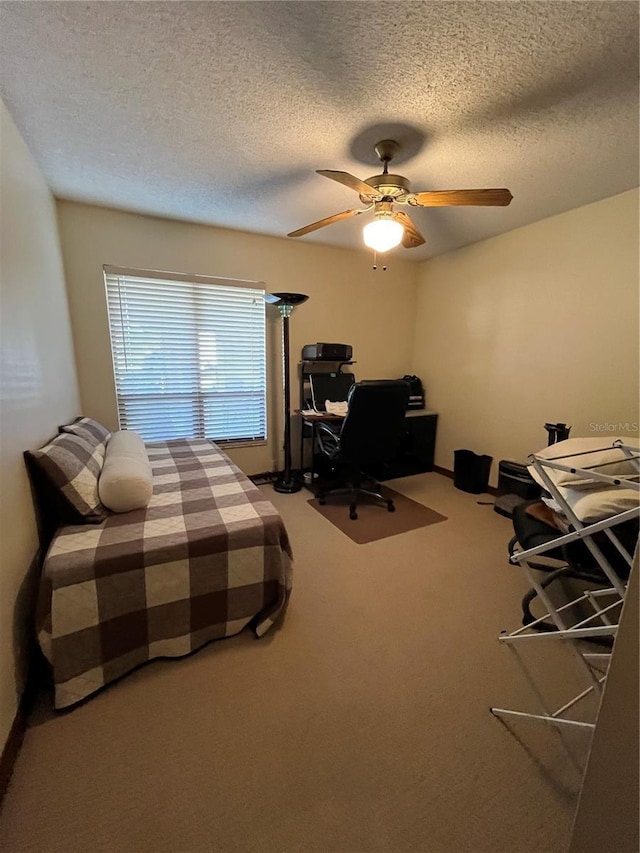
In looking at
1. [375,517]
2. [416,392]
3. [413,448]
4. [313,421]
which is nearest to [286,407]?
[313,421]

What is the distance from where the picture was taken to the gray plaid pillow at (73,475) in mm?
1507

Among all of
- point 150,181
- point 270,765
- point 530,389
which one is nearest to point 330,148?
point 150,181

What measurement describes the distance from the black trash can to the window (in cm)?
211

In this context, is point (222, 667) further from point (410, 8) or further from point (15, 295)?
point (410, 8)

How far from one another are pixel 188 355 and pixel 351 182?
217 centimetres

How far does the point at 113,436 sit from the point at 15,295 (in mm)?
1144

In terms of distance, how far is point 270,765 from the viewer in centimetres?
114

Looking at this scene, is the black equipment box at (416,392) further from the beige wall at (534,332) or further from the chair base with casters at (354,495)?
the chair base with casters at (354,495)

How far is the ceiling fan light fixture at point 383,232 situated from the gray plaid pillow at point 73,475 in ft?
6.41

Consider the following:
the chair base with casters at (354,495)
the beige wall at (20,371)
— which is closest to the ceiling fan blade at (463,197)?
the beige wall at (20,371)

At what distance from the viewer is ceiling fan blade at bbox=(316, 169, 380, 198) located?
5.03 feet

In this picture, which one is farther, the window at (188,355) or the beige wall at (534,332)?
the window at (188,355)

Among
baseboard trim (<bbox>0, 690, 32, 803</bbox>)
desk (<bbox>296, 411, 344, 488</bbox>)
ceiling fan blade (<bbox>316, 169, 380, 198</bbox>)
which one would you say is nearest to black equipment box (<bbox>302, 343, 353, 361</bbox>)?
desk (<bbox>296, 411, 344, 488</bbox>)

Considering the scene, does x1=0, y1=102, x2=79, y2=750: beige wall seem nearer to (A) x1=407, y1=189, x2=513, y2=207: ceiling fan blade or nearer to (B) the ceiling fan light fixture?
(B) the ceiling fan light fixture
